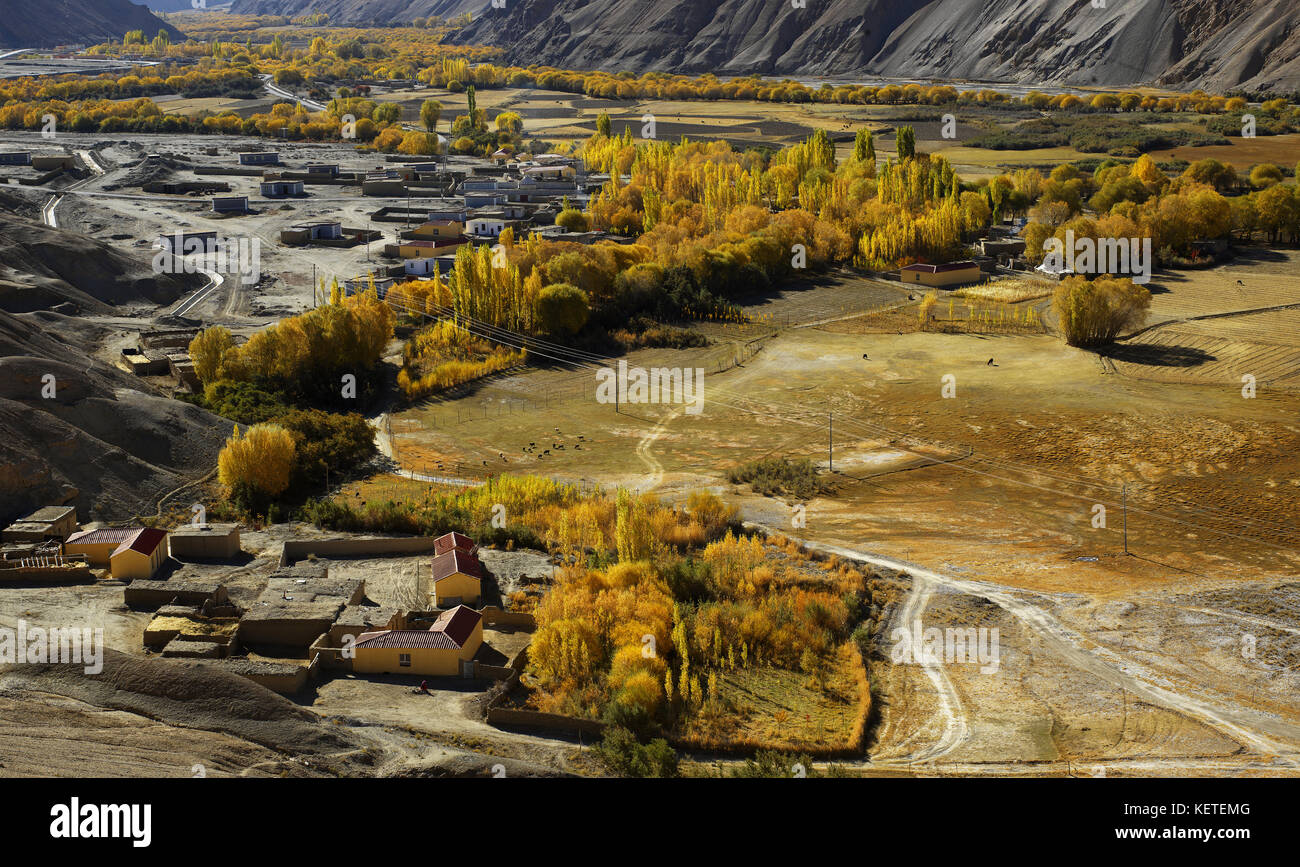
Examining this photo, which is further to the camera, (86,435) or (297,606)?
(86,435)

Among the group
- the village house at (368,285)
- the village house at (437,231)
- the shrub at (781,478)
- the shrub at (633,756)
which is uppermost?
the village house at (437,231)

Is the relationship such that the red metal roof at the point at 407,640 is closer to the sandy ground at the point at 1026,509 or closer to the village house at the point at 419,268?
the sandy ground at the point at 1026,509

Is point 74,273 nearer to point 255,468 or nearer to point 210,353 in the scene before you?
point 210,353

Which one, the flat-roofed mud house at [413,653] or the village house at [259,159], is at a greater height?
the village house at [259,159]

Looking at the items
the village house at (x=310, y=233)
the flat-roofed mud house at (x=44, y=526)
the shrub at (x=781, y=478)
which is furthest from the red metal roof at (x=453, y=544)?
the village house at (x=310, y=233)

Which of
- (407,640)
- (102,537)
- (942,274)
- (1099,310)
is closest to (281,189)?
(942,274)
